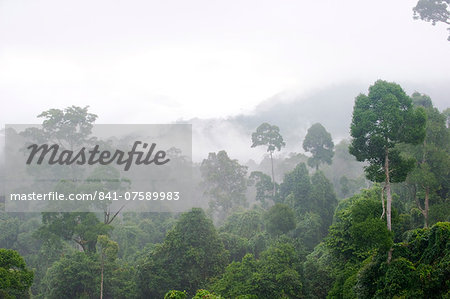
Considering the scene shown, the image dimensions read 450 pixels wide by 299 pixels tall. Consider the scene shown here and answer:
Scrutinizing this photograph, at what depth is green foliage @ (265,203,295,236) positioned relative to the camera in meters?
28.6

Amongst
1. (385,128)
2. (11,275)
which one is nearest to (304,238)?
(385,128)

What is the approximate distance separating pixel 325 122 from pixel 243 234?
5988 cm

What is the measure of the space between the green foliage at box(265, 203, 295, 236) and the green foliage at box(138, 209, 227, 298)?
563cm

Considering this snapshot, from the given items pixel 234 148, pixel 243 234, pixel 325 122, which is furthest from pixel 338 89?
pixel 243 234

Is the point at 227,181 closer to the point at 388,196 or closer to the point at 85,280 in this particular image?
the point at 85,280

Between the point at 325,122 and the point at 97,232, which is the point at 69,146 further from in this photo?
the point at 325,122

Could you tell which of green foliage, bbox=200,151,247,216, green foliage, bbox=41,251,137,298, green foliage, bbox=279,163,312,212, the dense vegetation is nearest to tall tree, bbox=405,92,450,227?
the dense vegetation

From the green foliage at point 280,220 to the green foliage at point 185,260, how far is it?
18.5ft

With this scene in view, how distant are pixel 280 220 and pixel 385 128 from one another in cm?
1654

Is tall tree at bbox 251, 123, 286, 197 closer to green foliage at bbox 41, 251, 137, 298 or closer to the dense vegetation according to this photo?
the dense vegetation

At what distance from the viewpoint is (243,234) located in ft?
113

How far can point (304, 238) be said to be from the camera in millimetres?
30969

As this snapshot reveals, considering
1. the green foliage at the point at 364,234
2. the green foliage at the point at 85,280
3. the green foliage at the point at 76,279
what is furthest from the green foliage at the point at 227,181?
the green foliage at the point at 364,234

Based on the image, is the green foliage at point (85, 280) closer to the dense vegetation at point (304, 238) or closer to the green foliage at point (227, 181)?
the dense vegetation at point (304, 238)
